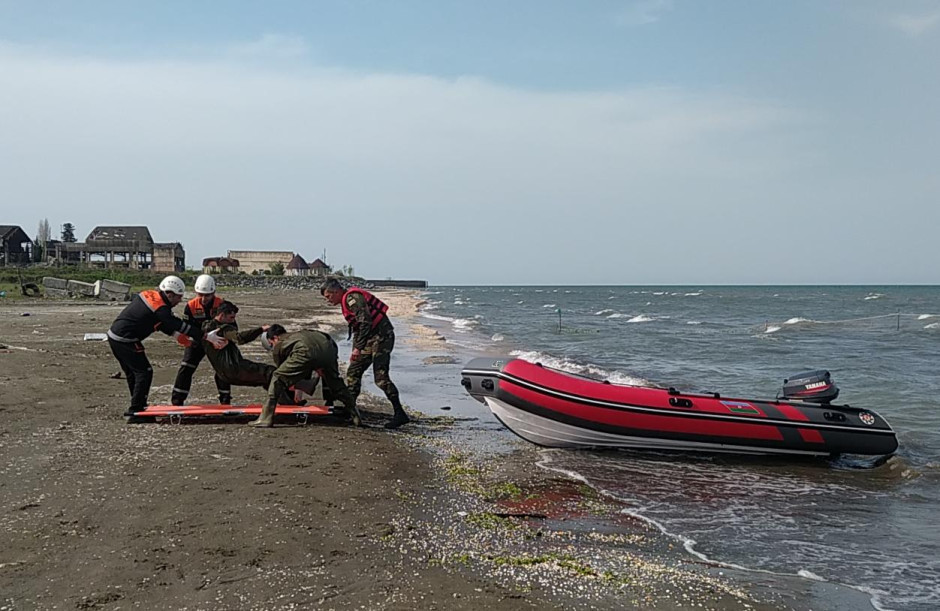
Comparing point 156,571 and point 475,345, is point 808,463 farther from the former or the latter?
point 475,345

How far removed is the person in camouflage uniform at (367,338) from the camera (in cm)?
812

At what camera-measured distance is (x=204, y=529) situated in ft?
14.2

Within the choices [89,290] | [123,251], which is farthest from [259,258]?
[89,290]

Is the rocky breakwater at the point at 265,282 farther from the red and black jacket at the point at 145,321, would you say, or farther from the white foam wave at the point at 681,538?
the white foam wave at the point at 681,538

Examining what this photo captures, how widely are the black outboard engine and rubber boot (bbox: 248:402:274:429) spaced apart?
18.6 feet

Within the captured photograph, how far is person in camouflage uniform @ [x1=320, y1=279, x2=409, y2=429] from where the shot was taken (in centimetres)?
812

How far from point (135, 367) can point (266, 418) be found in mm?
1493

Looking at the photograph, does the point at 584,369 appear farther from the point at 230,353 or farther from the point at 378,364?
the point at 230,353

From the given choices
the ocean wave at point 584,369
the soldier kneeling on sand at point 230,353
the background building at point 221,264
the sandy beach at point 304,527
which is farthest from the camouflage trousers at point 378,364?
the background building at point 221,264

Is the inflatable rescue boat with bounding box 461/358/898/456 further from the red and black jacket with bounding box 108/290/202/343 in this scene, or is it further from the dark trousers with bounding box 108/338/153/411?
the dark trousers with bounding box 108/338/153/411

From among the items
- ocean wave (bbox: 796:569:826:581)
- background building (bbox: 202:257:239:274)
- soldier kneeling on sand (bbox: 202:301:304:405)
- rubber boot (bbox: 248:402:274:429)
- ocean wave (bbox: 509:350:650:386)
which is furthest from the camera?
background building (bbox: 202:257:239:274)

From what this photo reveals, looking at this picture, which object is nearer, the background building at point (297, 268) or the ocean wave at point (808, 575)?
the ocean wave at point (808, 575)

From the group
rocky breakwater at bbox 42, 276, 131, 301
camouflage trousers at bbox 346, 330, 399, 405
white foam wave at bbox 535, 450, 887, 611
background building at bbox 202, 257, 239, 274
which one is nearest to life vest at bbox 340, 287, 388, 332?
camouflage trousers at bbox 346, 330, 399, 405

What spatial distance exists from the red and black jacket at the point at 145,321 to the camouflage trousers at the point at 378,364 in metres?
1.86
